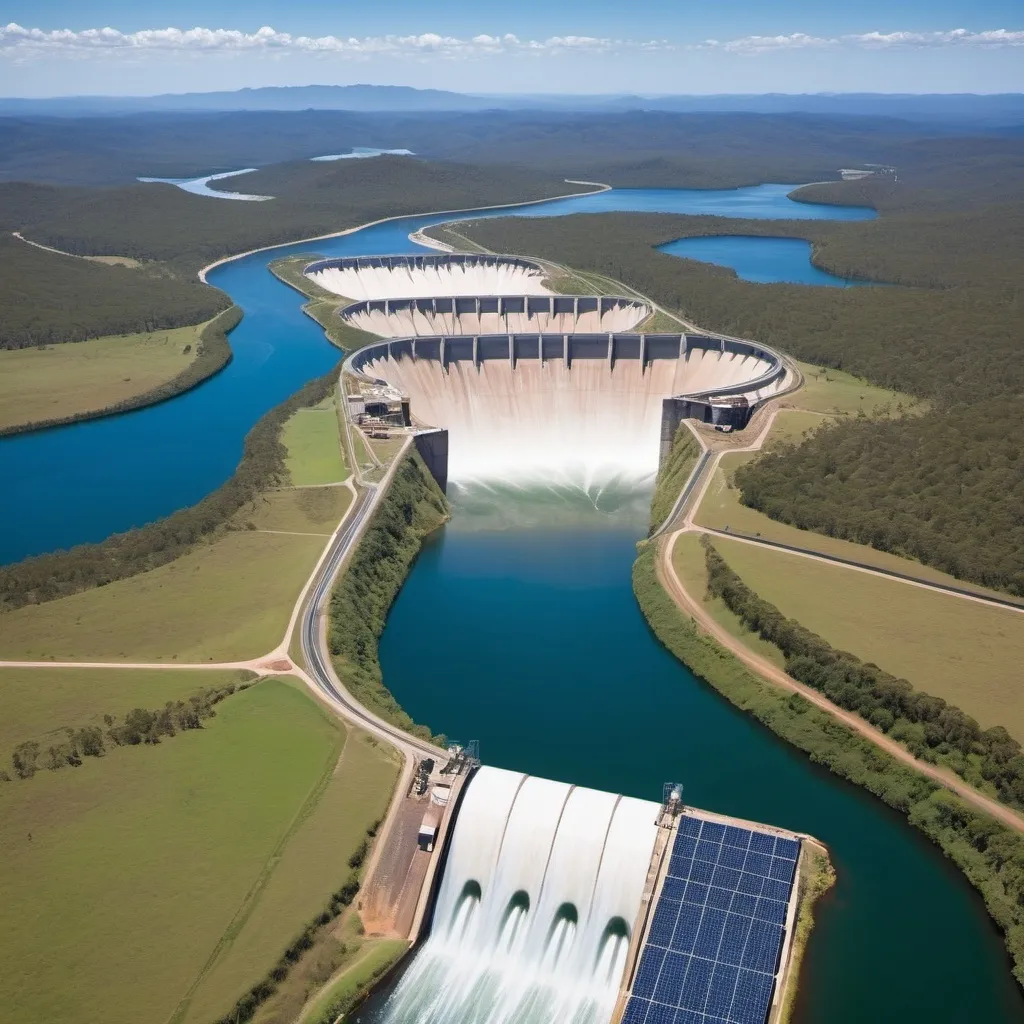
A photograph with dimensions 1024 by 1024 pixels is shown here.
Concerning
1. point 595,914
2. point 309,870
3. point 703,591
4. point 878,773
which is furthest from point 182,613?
point 878,773

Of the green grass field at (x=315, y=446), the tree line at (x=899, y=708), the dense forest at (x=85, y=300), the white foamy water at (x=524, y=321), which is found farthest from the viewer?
the dense forest at (x=85, y=300)

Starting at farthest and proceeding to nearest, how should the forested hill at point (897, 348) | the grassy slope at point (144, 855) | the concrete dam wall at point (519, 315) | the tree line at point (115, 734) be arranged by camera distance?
the concrete dam wall at point (519, 315) < the forested hill at point (897, 348) < the tree line at point (115, 734) < the grassy slope at point (144, 855)

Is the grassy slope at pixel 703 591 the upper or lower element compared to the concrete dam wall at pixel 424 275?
upper

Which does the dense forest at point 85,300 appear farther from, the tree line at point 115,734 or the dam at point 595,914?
the dam at point 595,914

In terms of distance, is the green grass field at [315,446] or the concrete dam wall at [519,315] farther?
the concrete dam wall at [519,315]

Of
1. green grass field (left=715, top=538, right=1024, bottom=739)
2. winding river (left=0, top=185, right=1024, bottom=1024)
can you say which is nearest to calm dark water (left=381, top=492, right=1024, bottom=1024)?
winding river (left=0, top=185, right=1024, bottom=1024)

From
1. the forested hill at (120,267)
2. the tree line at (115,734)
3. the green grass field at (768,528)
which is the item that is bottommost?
the forested hill at (120,267)

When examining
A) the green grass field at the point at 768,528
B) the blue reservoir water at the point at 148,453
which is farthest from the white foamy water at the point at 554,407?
the blue reservoir water at the point at 148,453
